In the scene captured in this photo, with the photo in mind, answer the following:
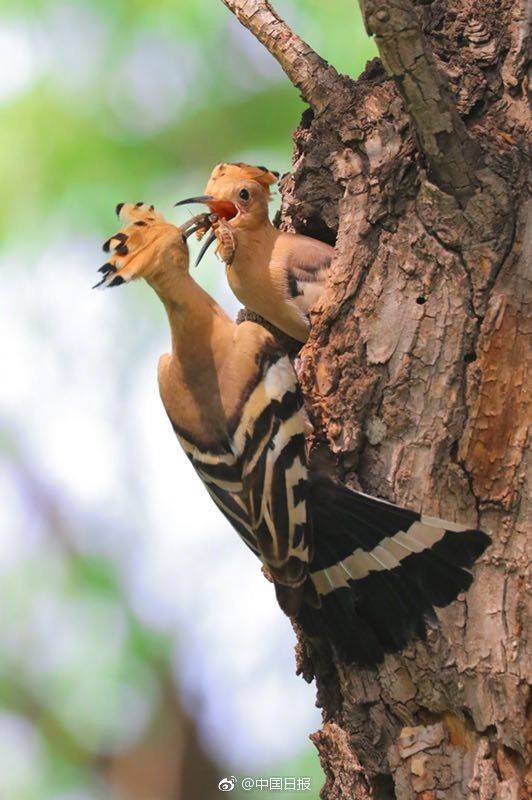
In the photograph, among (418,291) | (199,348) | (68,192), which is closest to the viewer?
(418,291)

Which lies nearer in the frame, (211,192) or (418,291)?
(418,291)

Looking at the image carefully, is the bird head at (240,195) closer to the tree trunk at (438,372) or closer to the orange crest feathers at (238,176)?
the orange crest feathers at (238,176)

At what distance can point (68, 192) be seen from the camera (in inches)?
204

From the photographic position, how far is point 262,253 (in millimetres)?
3361

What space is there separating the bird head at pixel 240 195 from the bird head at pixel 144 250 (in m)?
0.30

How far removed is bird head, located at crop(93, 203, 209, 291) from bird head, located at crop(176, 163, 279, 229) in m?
0.30

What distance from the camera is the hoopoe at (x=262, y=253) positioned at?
3229 millimetres

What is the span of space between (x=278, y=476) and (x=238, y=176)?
1.20 metres

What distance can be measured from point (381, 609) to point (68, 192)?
321 cm

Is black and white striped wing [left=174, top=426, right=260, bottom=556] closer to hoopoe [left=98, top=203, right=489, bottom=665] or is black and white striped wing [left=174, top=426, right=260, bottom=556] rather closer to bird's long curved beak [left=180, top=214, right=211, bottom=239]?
hoopoe [left=98, top=203, right=489, bottom=665]

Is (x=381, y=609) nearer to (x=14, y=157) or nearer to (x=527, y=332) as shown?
(x=527, y=332)

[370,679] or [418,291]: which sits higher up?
[418,291]

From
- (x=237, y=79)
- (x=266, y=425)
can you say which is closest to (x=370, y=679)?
(x=266, y=425)

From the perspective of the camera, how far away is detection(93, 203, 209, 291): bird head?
9.57 feet
